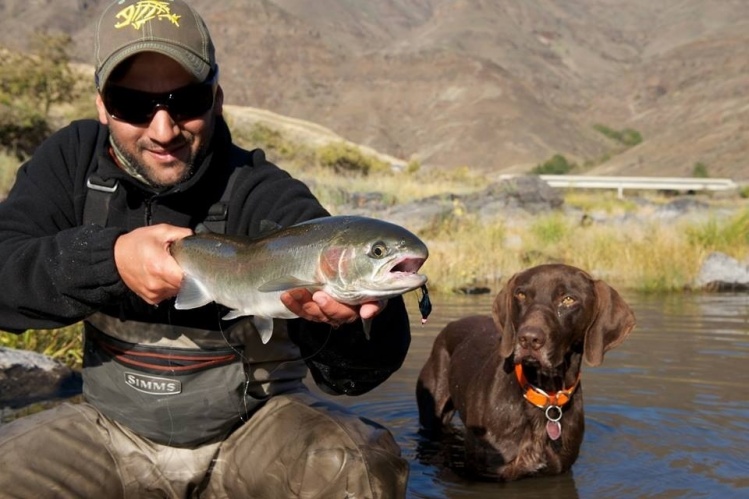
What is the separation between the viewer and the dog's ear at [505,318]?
5.75m

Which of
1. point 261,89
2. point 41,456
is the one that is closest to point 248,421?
point 41,456

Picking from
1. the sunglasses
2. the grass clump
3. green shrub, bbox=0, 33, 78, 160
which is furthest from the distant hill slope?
the sunglasses

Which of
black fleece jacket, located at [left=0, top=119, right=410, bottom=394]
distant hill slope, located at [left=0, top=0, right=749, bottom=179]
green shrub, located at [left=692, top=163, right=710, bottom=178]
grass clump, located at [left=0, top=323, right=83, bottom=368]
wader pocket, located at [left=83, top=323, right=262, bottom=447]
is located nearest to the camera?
black fleece jacket, located at [left=0, top=119, right=410, bottom=394]

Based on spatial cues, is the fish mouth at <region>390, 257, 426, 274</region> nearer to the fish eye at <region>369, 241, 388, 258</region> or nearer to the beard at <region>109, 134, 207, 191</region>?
the fish eye at <region>369, 241, 388, 258</region>

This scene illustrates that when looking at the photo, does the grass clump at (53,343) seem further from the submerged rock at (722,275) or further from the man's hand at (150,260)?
the submerged rock at (722,275)

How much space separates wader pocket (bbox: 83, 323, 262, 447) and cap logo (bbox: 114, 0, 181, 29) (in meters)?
1.26

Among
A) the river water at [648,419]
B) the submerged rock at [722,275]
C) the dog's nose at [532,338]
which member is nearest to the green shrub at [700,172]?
the submerged rock at [722,275]

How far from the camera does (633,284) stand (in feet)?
45.0

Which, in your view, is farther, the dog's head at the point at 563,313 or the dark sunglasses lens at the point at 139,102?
the dog's head at the point at 563,313

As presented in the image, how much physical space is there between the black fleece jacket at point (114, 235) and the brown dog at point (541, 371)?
6.16 ft

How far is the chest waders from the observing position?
394 centimetres

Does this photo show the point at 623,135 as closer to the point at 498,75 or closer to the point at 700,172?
the point at 498,75

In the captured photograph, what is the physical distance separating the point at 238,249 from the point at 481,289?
10255 mm

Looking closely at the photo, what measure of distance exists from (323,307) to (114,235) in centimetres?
82
